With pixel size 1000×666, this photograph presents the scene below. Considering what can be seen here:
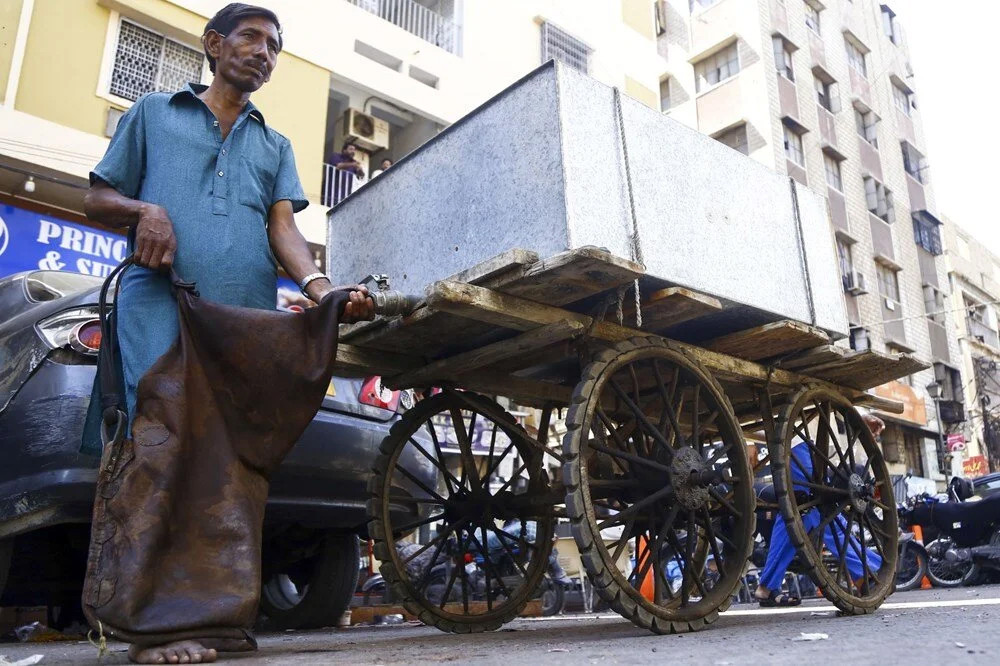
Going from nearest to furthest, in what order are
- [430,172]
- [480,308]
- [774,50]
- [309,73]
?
1. [480,308]
2. [430,172]
3. [309,73]
4. [774,50]

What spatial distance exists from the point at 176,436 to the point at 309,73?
10.5 meters

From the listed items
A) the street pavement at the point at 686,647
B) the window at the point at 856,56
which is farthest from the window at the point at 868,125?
the street pavement at the point at 686,647

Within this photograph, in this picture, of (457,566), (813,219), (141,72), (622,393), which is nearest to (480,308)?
(622,393)

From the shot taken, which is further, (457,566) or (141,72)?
(141,72)

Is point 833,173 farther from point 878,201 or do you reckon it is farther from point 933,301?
point 933,301

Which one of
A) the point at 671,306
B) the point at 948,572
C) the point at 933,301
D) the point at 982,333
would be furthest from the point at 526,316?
the point at 982,333

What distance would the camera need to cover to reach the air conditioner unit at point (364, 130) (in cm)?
1270

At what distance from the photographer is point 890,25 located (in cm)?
2838

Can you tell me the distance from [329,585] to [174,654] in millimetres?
2404

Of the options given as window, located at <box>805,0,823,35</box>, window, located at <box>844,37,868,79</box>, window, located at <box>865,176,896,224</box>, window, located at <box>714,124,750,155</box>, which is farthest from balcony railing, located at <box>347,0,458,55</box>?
window, located at <box>844,37,868,79</box>

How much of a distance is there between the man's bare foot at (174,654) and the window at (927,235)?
2688 cm

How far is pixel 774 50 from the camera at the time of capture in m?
22.6

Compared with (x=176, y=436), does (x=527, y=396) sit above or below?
above

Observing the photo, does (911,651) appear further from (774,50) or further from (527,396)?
(774,50)
